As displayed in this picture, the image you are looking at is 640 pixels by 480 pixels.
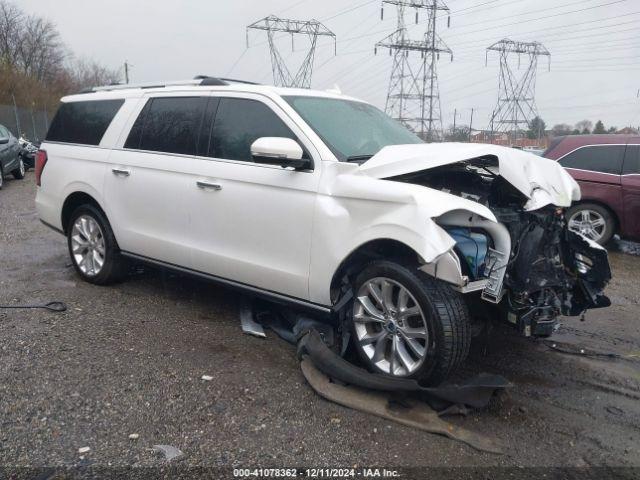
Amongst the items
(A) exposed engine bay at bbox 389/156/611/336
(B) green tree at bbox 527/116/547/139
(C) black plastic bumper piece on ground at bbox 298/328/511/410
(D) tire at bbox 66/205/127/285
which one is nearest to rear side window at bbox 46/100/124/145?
(D) tire at bbox 66/205/127/285

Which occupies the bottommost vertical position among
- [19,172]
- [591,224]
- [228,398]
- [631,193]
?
[19,172]

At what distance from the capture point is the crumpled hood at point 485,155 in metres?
3.62

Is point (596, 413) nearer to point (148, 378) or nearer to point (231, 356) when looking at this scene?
point (231, 356)

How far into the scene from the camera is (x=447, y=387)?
3.37m

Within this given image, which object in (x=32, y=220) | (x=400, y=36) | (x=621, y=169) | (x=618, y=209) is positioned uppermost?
(x=400, y=36)

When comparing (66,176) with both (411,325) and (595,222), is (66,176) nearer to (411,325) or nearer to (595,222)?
(411,325)

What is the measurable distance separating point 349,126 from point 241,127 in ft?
2.74

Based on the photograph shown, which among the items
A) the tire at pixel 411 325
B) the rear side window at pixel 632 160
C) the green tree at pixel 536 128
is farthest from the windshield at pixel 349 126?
the green tree at pixel 536 128

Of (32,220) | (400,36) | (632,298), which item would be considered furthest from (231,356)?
(400,36)

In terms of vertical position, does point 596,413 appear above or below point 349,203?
below

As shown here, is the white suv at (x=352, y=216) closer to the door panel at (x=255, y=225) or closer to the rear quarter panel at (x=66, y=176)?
the door panel at (x=255, y=225)

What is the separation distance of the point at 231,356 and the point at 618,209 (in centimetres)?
658

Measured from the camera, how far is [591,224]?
8500 millimetres

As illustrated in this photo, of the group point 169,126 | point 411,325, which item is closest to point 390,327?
point 411,325
